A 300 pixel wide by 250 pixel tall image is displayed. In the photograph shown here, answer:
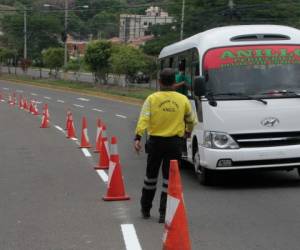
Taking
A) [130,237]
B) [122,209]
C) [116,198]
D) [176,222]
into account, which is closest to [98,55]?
[116,198]

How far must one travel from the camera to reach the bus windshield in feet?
38.5

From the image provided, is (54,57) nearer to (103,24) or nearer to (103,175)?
(103,24)

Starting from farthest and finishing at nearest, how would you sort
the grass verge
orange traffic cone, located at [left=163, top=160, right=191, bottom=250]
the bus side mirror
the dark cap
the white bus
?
the grass verge → the white bus → the bus side mirror → the dark cap → orange traffic cone, located at [left=163, top=160, right=191, bottom=250]

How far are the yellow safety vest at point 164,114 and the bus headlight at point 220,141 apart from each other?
9.23 feet

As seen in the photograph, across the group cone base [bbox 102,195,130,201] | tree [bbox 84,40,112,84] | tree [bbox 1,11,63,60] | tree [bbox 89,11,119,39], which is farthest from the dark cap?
tree [bbox 89,11,119,39]

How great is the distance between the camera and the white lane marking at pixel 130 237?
7548 millimetres

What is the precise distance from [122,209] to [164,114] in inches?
70.6

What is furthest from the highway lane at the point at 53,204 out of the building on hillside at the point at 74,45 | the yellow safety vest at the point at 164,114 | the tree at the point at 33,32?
the building on hillside at the point at 74,45

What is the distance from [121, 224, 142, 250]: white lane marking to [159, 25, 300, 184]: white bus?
315cm

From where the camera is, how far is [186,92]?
44.7 ft

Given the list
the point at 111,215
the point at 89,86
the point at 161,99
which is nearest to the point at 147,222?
the point at 111,215

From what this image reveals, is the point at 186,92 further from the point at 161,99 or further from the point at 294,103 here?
the point at 161,99

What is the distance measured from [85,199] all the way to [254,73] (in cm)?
345

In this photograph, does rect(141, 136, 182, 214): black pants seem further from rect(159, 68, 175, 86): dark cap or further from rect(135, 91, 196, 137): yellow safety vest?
rect(159, 68, 175, 86): dark cap
